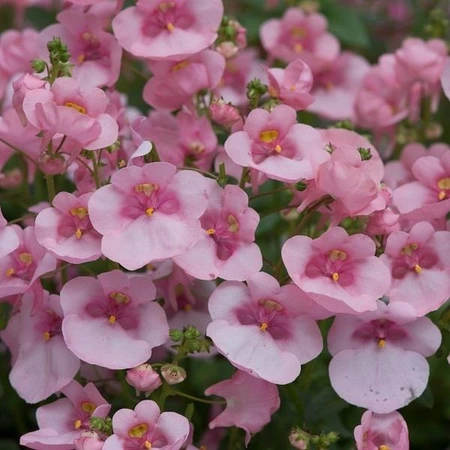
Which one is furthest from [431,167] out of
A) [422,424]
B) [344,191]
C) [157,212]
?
[422,424]

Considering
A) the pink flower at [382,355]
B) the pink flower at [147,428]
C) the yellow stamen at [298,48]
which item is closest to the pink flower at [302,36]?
the yellow stamen at [298,48]

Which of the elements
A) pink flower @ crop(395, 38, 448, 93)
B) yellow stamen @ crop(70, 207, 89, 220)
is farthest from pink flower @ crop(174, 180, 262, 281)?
pink flower @ crop(395, 38, 448, 93)

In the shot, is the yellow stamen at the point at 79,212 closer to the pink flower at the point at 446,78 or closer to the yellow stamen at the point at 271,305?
the yellow stamen at the point at 271,305

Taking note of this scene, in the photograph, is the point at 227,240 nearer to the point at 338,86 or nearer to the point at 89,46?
the point at 89,46

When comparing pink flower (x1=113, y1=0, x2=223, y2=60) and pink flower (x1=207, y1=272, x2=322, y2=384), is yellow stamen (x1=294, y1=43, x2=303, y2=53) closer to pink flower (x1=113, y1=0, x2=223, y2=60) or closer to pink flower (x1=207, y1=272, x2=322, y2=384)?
pink flower (x1=113, y1=0, x2=223, y2=60)

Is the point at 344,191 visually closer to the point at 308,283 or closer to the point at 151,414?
the point at 308,283

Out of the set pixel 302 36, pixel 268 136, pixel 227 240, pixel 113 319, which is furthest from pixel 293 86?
pixel 302 36

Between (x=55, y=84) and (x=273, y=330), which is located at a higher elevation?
(x=55, y=84)
